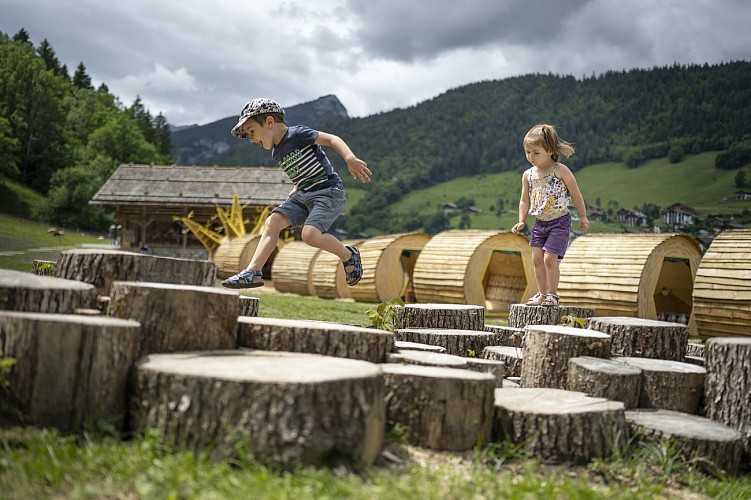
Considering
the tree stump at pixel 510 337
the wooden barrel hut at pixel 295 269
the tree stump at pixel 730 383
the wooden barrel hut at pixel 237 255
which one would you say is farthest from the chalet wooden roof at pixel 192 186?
the tree stump at pixel 730 383

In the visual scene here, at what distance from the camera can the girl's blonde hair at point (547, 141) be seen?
655 cm

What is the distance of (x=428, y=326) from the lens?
580cm

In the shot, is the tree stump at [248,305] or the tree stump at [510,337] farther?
the tree stump at [510,337]

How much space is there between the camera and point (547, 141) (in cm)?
657

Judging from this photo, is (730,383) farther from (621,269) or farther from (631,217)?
(631,217)

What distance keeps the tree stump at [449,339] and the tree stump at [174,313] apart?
207cm

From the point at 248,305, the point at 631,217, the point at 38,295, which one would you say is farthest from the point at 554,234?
the point at 631,217

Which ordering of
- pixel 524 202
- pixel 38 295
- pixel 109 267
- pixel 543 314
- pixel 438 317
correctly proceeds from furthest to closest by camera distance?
pixel 524 202 → pixel 543 314 → pixel 438 317 → pixel 109 267 → pixel 38 295

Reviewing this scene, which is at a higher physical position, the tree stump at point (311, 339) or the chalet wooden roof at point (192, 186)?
the chalet wooden roof at point (192, 186)

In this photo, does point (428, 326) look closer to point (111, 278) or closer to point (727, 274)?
point (111, 278)

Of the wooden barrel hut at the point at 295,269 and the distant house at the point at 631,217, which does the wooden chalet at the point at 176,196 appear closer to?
the wooden barrel hut at the point at 295,269

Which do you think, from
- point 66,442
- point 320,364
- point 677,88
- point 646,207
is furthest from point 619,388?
point 677,88

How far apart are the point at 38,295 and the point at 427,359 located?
2.20m

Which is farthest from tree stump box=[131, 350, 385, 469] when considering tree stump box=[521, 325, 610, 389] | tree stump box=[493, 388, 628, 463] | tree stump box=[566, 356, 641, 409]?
tree stump box=[521, 325, 610, 389]
